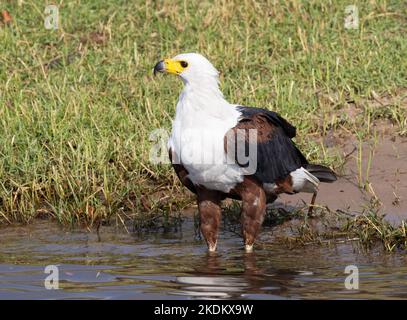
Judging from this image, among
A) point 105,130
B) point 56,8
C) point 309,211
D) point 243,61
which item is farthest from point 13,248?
point 56,8

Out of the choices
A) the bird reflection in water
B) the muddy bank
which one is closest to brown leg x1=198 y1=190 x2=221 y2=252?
the bird reflection in water

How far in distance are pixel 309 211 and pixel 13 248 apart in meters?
2.10

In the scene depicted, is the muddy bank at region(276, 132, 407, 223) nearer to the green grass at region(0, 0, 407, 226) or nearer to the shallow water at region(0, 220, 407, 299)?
the green grass at region(0, 0, 407, 226)

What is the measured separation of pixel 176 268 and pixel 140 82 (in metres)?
3.10

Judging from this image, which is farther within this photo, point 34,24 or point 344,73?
point 34,24

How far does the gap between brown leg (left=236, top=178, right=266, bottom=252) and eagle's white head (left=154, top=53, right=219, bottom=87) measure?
708 millimetres

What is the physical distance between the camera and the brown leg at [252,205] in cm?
793

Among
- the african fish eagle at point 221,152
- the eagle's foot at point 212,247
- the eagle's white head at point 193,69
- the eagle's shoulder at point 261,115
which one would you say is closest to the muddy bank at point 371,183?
the african fish eagle at point 221,152

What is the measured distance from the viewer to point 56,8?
39.1 ft

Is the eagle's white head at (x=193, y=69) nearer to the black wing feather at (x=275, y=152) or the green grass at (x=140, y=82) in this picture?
the black wing feather at (x=275, y=152)

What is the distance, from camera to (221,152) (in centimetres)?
764

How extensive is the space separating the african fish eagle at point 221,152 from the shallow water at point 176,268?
0.93ft
